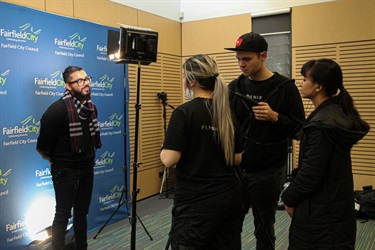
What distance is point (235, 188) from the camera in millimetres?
1684


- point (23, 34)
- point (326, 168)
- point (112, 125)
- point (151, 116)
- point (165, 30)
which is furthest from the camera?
point (165, 30)

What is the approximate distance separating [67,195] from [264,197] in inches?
60.2

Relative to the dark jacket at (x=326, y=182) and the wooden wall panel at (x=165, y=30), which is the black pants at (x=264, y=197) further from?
the wooden wall panel at (x=165, y=30)

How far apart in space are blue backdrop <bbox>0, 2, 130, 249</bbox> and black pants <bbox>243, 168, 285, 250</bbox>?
2.18m

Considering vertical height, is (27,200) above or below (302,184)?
below

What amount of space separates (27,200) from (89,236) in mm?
792

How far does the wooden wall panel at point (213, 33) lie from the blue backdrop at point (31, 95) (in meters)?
2.11

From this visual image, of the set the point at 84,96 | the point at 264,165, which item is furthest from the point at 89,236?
the point at 264,165

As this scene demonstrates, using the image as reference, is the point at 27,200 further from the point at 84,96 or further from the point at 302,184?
the point at 302,184

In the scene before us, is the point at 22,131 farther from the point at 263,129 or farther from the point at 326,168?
the point at 326,168

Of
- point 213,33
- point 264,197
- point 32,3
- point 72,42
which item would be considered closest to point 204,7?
point 213,33

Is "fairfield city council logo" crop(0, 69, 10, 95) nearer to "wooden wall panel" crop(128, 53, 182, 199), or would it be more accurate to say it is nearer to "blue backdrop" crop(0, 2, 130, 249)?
"blue backdrop" crop(0, 2, 130, 249)

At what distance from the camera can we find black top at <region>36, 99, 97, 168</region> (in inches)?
101

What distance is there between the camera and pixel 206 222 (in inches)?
62.2
